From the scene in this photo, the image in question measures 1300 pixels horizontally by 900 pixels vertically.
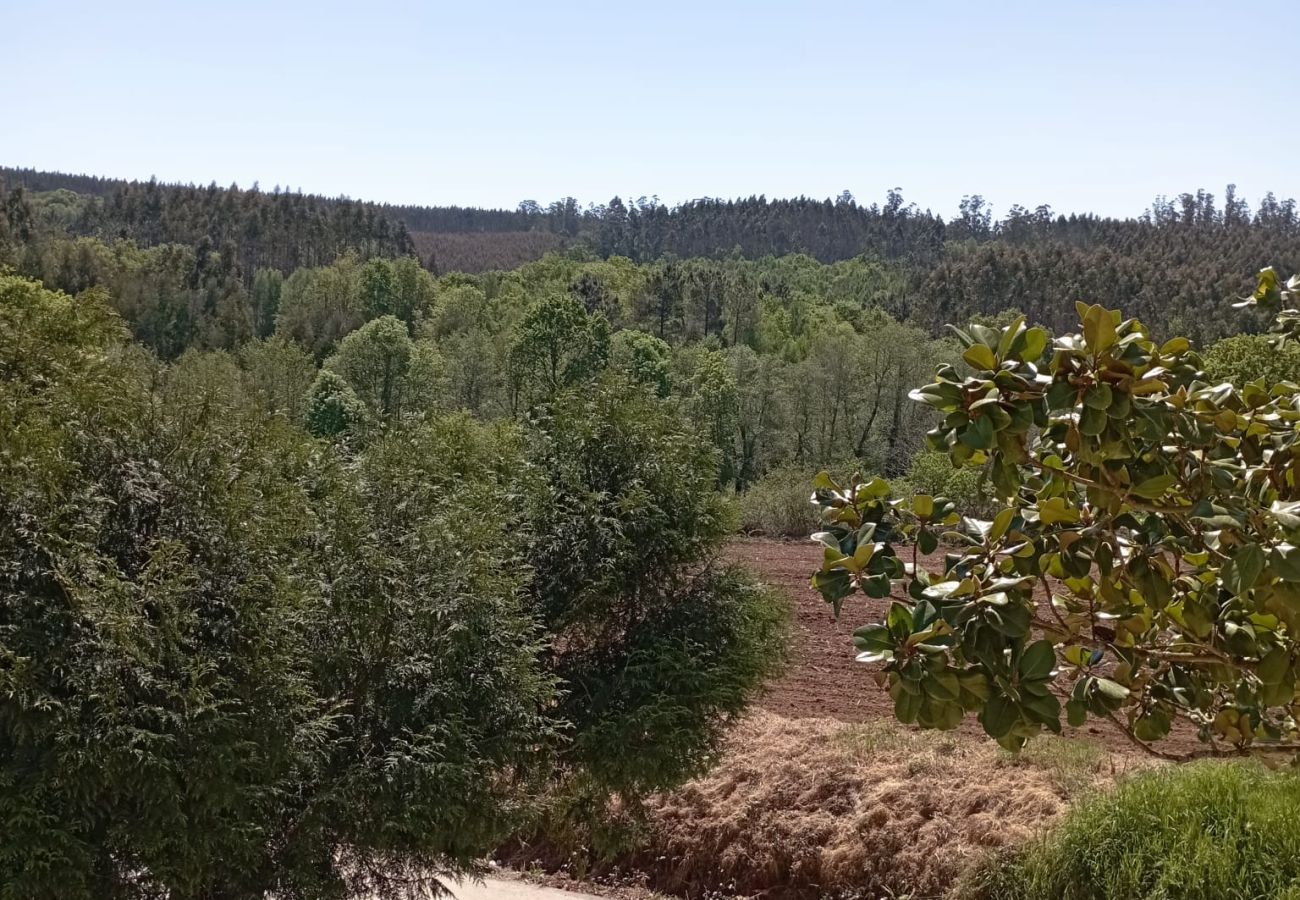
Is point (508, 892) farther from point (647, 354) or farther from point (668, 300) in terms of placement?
point (668, 300)

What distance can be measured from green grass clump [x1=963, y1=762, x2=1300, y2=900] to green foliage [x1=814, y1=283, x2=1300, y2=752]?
6.58 metres

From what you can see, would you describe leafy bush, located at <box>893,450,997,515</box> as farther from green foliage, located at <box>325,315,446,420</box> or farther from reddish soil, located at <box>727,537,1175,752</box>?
green foliage, located at <box>325,315,446,420</box>

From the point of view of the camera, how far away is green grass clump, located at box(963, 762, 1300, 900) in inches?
335

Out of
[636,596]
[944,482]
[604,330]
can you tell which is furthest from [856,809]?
[604,330]

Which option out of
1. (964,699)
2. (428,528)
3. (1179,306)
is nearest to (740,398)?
(1179,306)

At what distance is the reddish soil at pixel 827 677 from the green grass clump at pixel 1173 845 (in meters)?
1.71

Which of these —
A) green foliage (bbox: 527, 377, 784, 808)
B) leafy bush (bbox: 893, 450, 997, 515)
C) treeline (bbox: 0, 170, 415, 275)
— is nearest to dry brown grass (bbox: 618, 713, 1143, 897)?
green foliage (bbox: 527, 377, 784, 808)

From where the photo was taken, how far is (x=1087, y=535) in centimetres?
232

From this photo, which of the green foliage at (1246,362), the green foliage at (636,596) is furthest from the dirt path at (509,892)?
the green foliage at (1246,362)

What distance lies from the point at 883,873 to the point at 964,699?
10.1 m

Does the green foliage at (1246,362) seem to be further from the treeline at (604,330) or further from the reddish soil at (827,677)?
the treeline at (604,330)

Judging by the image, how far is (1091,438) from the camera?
7.06 ft

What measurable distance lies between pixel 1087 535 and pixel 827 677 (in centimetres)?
1403

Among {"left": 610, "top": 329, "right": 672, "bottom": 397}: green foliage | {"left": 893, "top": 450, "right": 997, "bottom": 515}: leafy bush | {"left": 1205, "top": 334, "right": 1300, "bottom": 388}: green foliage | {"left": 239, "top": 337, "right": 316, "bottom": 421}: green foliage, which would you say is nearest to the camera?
{"left": 1205, "top": 334, "right": 1300, "bottom": 388}: green foliage
